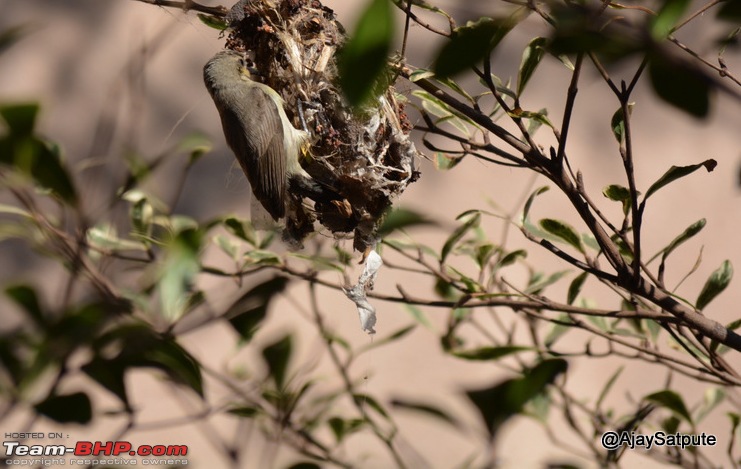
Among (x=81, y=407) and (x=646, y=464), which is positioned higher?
(x=646, y=464)

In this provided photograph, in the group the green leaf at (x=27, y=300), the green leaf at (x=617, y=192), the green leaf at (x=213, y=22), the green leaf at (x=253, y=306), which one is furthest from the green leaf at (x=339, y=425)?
the green leaf at (x=27, y=300)

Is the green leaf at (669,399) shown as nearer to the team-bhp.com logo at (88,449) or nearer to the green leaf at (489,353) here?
the green leaf at (489,353)

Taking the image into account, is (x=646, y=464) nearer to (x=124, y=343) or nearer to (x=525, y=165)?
(x=525, y=165)

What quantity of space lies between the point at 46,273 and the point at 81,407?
178 cm

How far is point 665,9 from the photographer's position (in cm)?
51

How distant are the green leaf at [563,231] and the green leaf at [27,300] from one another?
2.95ft

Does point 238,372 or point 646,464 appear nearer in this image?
point 238,372

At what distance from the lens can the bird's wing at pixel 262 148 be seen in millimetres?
1479

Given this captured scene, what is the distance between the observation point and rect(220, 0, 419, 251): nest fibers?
134 cm

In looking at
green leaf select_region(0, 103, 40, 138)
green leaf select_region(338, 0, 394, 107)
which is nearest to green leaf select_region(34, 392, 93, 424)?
green leaf select_region(0, 103, 40, 138)

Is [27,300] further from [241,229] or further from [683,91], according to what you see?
[241,229]

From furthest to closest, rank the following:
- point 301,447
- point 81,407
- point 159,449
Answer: point 159,449
point 301,447
point 81,407

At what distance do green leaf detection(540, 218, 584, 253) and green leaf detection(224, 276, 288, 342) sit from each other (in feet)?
1.84

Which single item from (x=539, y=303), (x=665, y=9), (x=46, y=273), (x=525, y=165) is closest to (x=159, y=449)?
(x=46, y=273)
